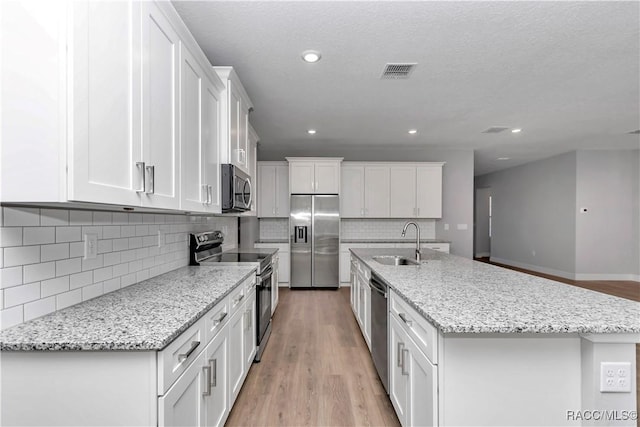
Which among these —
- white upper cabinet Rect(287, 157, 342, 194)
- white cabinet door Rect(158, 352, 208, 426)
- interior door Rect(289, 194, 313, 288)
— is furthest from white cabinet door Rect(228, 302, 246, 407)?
white upper cabinet Rect(287, 157, 342, 194)

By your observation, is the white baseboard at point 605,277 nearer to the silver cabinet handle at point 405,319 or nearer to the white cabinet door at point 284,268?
the white cabinet door at point 284,268

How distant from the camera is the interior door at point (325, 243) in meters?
5.41

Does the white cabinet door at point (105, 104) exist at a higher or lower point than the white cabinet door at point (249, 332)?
higher

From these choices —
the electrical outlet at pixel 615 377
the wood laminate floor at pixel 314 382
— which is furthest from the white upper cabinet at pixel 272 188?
the electrical outlet at pixel 615 377

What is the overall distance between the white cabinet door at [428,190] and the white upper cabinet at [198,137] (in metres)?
4.27

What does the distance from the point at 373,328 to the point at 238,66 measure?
Result: 8.28ft

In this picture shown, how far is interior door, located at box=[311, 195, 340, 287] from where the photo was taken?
541 cm

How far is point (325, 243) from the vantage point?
Result: 5414mm

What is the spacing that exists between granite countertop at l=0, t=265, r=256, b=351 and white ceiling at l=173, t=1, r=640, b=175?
5.69 ft

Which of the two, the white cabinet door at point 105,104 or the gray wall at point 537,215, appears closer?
the white cabinet door at point 105,104

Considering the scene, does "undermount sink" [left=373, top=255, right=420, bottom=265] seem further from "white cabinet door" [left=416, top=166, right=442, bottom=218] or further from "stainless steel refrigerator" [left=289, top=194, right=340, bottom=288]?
"white cabinet door" [left=416, top=166, right=442, bottom=218]

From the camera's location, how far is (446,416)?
50.1 inches

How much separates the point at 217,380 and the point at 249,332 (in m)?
0.81

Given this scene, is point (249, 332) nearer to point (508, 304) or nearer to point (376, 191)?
point (508, 304)
